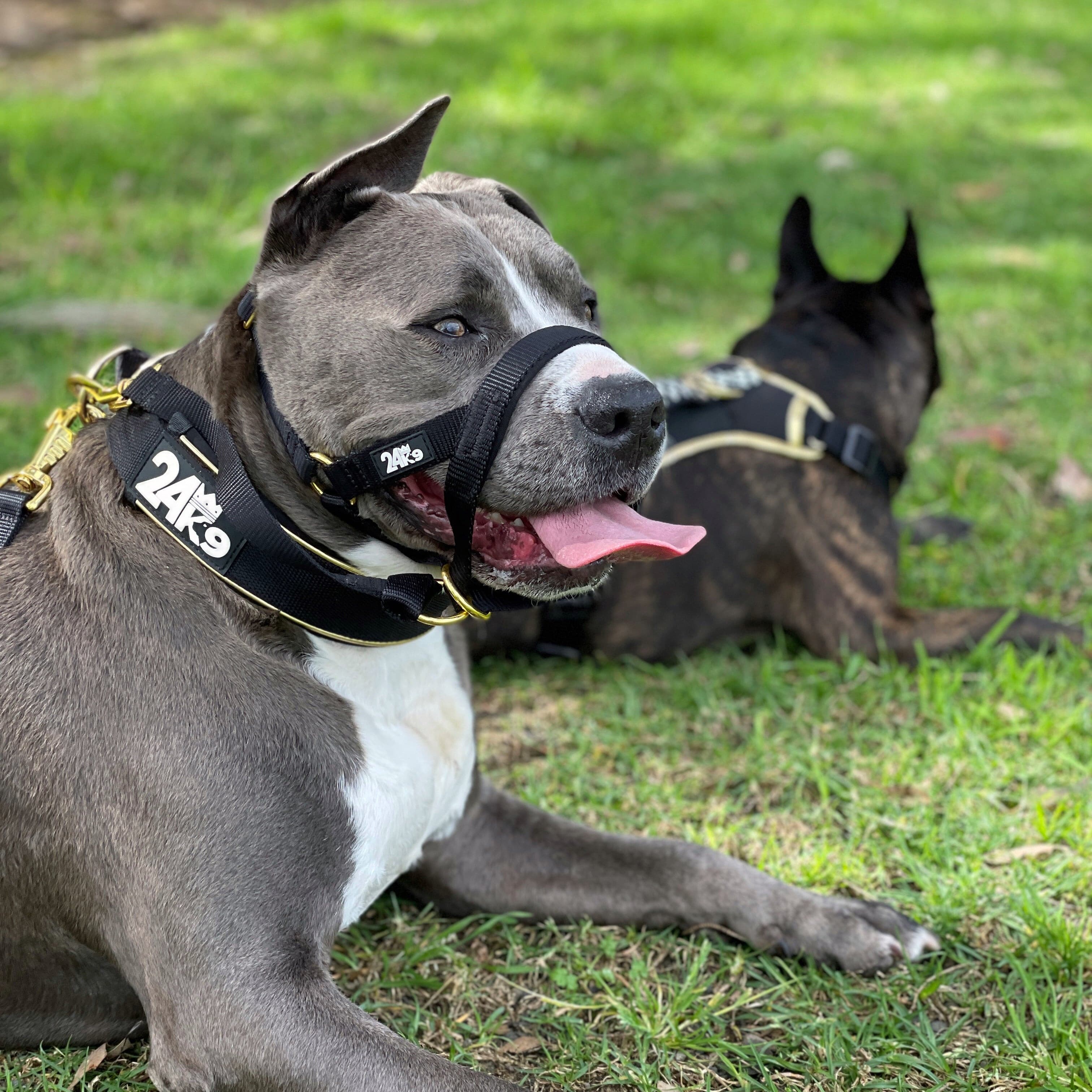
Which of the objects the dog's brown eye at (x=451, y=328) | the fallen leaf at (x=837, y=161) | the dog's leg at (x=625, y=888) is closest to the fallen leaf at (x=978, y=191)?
the fallen leaf at (x=837, y=161)

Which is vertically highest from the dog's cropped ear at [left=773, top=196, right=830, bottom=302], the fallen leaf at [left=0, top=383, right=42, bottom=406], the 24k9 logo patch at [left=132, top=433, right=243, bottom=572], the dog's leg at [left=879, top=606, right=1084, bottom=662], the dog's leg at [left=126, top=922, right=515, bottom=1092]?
the 24k9 logo patch at [left=132, top=433, right=243, bottom=572]

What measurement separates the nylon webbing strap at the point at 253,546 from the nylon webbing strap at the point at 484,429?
162 mm

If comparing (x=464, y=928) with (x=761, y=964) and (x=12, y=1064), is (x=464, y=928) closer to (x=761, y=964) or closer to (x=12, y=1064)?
(x=761, y=964)

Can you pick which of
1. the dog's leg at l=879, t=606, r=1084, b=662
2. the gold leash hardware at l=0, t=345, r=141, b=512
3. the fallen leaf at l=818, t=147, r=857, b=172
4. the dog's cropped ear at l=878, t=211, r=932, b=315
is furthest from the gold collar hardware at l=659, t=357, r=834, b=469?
the fallen leaf at l=818, t=147, r=857, b=172

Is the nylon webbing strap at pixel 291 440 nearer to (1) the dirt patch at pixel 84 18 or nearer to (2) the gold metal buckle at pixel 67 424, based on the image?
(2) the gold metal buckle at pixel 67 424

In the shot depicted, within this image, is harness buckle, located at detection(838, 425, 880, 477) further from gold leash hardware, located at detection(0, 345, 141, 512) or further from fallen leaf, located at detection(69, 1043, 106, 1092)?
fallen leaf, located at detection(69, 1043, 106, 1092)

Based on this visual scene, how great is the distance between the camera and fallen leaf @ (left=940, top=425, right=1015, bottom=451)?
5.11 metres

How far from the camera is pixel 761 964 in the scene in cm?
267

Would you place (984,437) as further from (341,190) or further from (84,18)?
(84,18)

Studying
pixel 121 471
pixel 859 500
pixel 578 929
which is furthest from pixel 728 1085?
pixel 859 500

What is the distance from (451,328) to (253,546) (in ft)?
1.73

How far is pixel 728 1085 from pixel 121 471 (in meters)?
1.59

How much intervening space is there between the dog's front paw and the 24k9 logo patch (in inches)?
55.9

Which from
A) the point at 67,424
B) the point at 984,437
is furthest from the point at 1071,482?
the point at 67,424
